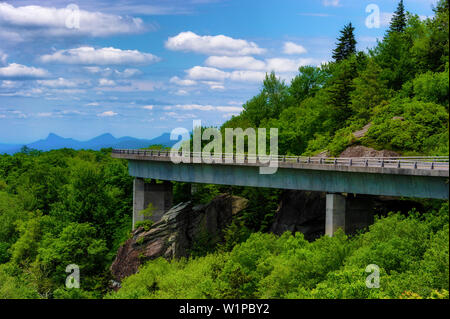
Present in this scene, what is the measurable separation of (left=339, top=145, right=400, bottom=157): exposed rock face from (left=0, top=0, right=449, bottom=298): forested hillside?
2.36 ft

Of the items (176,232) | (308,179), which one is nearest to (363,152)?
(308,179)

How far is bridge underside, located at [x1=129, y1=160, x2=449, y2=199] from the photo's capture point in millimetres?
41231

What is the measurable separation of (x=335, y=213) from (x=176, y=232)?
20.8 m

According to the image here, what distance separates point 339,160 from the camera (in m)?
48.8

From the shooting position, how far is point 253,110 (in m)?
101

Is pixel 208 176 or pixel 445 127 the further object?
pixel 208 176

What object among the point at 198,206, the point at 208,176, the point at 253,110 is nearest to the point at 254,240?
the point at 208,176

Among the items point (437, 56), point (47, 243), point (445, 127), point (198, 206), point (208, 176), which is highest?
point (437, 56)

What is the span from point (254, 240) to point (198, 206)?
60.1 feet

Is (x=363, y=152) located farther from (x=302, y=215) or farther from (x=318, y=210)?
(x=302, y=215)

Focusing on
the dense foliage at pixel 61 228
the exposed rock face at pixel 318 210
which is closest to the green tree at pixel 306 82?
the dense foliage at pixel 61 228

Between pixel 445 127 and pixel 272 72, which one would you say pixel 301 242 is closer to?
pixel 445 127

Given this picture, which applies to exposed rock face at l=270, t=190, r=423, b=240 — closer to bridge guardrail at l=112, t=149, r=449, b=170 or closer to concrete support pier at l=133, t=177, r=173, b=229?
bridge guardrail at l=112, t=149, r=449, b=170
